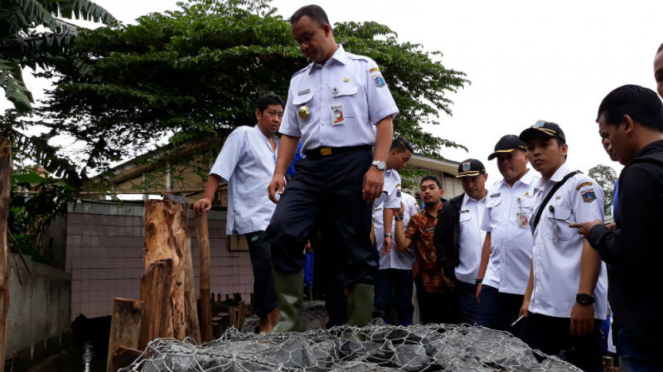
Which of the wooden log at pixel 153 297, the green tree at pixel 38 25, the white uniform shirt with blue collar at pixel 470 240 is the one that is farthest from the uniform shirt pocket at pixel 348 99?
the green tree at pixel 38 25

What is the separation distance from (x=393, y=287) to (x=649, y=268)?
4.49 meters

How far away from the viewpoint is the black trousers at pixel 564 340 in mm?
3078

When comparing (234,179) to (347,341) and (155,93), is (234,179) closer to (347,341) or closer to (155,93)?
(347,341)

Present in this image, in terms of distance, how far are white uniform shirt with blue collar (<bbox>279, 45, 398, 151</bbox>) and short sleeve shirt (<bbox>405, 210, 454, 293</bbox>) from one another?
2.82m

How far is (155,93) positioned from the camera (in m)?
10.3

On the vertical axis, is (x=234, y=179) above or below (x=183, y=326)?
above

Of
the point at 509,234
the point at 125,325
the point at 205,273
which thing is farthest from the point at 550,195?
the point at 205,273

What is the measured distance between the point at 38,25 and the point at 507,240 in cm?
1072

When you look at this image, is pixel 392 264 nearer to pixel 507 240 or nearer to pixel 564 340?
pixel 507 240

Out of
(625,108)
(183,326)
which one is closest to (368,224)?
(625,108)

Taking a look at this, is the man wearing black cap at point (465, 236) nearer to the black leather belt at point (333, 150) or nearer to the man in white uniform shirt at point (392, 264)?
the man in white uniform shirt at point (392, 264)

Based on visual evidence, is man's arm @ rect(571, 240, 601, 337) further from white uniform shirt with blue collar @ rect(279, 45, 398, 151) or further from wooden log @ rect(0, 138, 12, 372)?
wooden log @ rect(0, 138, 12, 372)

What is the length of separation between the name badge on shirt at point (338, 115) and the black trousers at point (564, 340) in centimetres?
160

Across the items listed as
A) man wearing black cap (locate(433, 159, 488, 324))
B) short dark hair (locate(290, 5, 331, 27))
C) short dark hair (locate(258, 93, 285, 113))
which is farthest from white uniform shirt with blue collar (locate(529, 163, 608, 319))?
short dark hair (locate(258, 93, 285, 113))
